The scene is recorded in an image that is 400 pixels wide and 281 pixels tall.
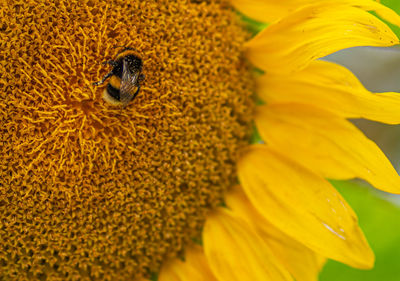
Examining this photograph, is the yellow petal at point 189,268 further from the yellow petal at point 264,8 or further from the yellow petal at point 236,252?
the yellow petal at point 264,8

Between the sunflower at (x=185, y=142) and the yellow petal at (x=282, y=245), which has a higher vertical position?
the sunflower at (x=185, y=142)

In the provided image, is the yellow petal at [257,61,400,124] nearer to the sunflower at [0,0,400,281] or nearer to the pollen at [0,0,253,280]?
the sunflower at [0,0,400,281]

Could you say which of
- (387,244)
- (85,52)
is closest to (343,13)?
(85,52)

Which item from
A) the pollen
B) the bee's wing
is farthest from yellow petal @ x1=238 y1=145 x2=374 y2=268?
the bee's wing

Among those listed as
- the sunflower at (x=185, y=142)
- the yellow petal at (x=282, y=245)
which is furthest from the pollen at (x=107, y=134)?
the yellow petal at (x=282, y=245)

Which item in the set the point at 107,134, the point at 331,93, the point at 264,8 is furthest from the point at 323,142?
the point at 107,134

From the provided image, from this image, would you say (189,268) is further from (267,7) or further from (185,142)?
(267,7)

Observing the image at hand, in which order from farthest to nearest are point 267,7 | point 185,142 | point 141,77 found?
point 267,7, point 185,142, point 141,77
